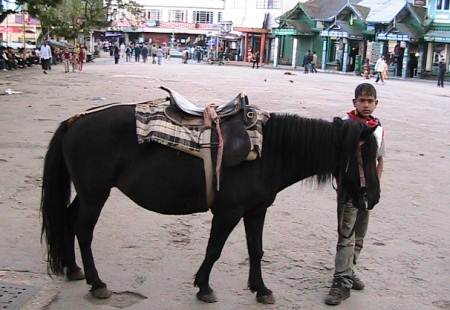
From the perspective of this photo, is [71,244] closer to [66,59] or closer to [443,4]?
[66,59]

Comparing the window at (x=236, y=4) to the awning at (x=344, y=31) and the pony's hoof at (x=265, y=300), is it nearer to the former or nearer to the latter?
the awning at (x=344, y=31)

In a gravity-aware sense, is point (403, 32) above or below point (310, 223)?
above

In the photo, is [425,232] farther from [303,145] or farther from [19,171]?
[19,171]

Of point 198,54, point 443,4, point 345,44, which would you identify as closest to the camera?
point 443,4

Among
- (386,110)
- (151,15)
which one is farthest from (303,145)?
(151,15)

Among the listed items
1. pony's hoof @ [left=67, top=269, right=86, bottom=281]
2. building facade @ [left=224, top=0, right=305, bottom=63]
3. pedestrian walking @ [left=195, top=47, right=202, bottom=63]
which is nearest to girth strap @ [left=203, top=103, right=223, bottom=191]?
pony's hoof @ [left=67, top=269, right=86, bottom=281]

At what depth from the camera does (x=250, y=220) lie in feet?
13.3

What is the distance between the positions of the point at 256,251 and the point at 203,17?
287 feet

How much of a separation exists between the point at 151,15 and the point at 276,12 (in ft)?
106

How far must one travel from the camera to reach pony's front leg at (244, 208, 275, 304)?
4059 mm

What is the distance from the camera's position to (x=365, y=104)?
416cm

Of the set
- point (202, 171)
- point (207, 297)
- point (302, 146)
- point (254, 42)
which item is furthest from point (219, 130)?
point (254, 42)

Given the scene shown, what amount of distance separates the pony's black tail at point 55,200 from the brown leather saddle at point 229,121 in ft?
2.96

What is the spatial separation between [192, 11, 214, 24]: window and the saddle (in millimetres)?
87234
